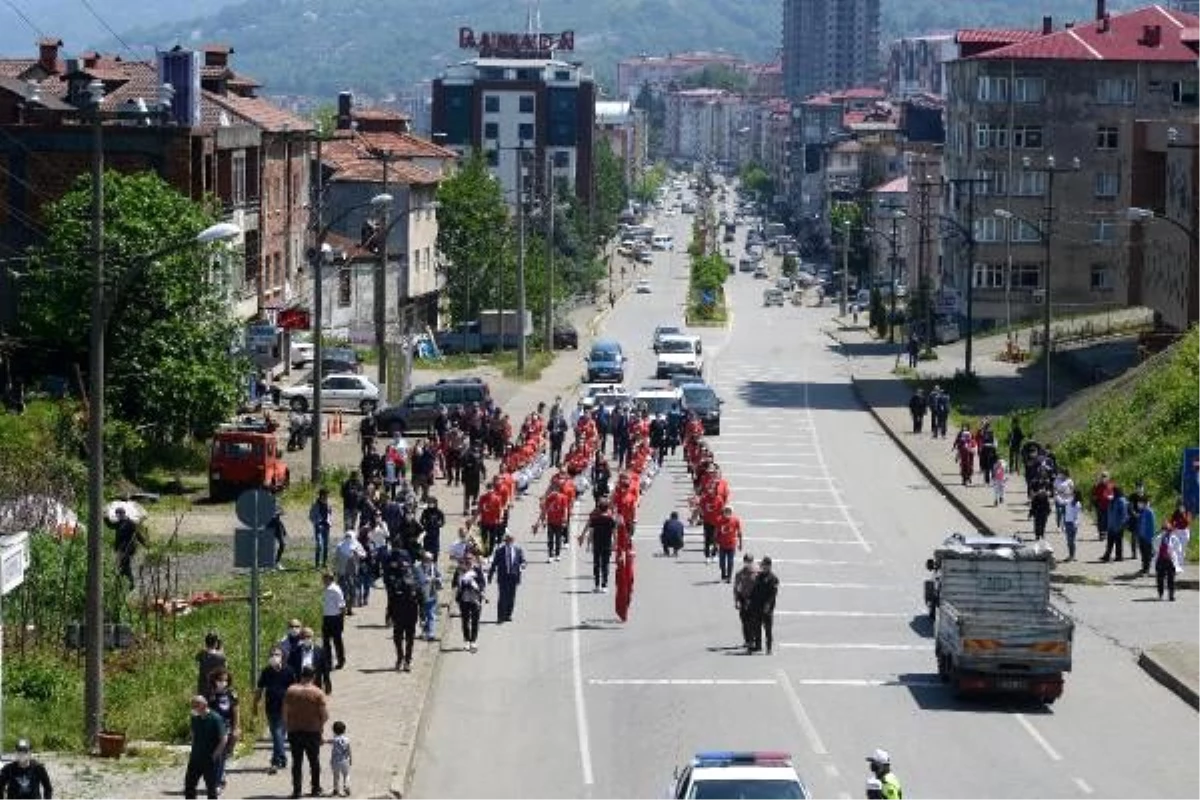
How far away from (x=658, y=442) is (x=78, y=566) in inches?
1129

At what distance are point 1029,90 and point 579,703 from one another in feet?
289

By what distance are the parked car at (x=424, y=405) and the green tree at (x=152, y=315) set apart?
10.4 metres

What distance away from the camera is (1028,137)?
118 m

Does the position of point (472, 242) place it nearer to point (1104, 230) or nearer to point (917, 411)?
point (1104, 230)

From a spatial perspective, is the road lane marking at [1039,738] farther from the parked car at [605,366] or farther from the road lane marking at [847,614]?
the parked car at [605,366]

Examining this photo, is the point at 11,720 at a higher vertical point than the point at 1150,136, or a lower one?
lower

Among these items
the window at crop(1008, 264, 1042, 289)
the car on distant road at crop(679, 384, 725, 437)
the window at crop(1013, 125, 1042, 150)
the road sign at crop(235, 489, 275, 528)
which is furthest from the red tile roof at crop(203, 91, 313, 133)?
the road sign at crop(235, 489, 275, 528)

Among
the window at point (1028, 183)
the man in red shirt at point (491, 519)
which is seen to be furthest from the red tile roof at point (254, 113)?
the window at point (1028, 183)

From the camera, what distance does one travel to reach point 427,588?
3803 centimetres

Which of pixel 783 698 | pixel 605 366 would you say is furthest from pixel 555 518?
pixel 605 366

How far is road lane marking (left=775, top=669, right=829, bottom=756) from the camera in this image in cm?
3072

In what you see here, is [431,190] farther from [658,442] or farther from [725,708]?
[725,708]

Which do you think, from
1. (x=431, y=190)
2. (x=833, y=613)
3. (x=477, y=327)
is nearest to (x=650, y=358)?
(x=477, y=327)

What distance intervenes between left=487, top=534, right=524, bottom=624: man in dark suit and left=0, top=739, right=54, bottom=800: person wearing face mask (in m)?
15.3
